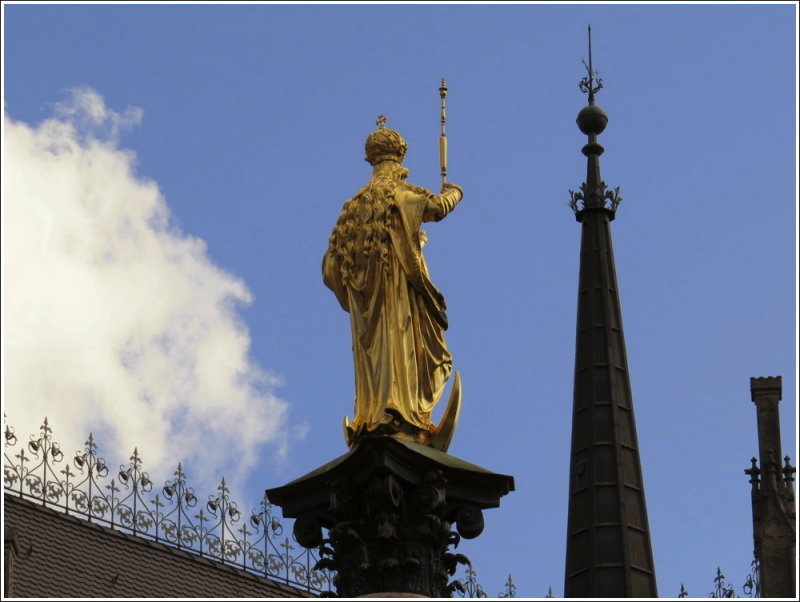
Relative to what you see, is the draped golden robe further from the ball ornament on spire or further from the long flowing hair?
the ball ornament on spire

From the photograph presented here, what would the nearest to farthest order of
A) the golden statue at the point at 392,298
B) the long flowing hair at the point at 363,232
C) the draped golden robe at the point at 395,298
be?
the golden statue at the point at 392,298 → the draped golden robe at the point at 395,298 → the long flowing hair at the point at 363,232

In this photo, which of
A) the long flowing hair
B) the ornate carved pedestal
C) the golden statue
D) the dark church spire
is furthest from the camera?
the dark church spire

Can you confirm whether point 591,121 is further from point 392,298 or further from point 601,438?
point 392,298

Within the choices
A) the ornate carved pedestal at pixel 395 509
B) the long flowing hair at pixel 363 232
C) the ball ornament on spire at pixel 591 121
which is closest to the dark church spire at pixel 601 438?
the ball ornament on spire at pixel 591 121

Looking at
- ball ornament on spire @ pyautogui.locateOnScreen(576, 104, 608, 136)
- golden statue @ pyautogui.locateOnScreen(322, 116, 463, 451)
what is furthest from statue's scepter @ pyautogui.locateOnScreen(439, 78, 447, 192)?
ball ornament on spire @ pyautogui.locateOnScreen(576, 104, 608, 136)

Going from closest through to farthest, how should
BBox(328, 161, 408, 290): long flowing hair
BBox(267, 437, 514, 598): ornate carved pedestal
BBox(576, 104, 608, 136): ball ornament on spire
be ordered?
BBox(267, 437, 514, 598): ornate carved pedestal
BBox(328, 161, 408, 290): long flowing hair
BBox(576, 104, 608, 136): ball ornament on spire

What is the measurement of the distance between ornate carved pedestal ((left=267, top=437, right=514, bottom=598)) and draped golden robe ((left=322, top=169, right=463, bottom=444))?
0.95 metres

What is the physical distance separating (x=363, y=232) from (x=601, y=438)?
5.47m

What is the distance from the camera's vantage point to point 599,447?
29609 millimetres

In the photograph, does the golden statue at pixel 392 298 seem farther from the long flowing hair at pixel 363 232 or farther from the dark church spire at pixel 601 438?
the dark church spire at pixel 601 438

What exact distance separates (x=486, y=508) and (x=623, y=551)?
4220mm

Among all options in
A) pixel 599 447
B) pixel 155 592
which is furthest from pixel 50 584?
pixel 599 447

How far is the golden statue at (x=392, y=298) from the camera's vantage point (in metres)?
25.1

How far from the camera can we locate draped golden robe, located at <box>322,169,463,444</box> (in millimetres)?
25203
